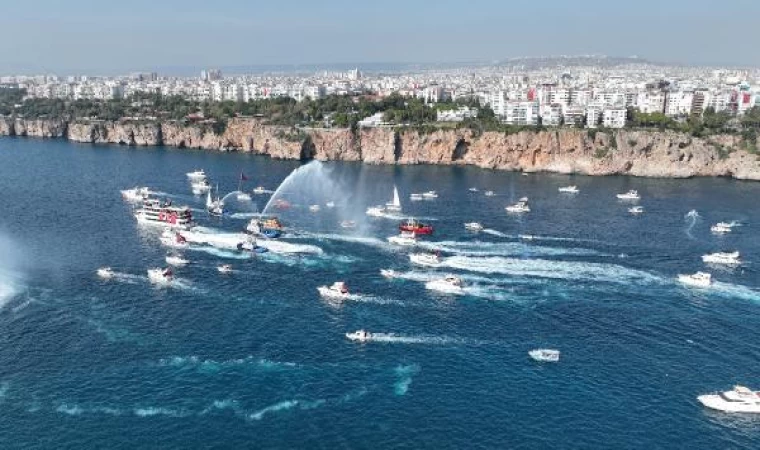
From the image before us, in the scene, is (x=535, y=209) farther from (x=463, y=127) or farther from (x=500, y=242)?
(x=463, y=127)

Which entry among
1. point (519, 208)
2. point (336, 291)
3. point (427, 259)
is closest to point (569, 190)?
point (519, 208)

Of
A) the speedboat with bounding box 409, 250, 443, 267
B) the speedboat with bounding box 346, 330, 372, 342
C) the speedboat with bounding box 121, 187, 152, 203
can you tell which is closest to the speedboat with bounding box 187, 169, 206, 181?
the speedboat with bounding box 121, 187, 152, 203

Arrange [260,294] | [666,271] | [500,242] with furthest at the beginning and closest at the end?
[500,242], [666,271], [260,294]

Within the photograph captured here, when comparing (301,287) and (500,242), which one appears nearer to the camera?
(301,287)

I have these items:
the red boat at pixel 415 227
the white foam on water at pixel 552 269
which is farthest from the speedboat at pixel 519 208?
the white foam on water at pixel 552 269

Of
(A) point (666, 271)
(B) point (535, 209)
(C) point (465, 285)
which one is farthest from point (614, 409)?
(B) point (535, 209)

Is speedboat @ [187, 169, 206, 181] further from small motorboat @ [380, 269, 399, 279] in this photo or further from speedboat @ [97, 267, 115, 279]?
small motorboat @ [380, 269, 399, 279]

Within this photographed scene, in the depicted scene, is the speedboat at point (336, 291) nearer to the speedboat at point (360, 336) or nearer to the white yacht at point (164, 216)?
the speedboat at point (360, 336)

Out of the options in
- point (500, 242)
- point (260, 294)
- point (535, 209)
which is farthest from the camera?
point (535, 209)

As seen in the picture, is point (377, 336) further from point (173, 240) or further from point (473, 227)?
point (173, 240)
